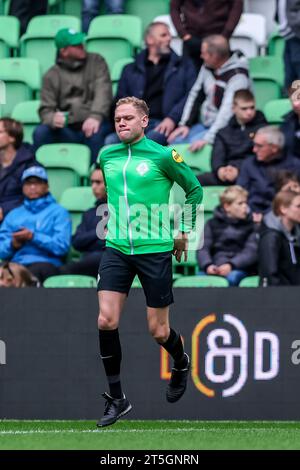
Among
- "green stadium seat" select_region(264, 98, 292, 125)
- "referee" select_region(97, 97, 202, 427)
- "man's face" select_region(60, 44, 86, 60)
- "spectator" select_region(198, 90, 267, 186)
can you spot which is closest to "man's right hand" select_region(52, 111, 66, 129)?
"man's face" select_region(60, 44, 86, 60)

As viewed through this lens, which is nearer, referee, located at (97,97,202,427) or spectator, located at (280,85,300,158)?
referee, located at (97,97,202,427)

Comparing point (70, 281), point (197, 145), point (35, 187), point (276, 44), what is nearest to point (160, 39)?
point (197, 145)

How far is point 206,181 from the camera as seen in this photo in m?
12.6

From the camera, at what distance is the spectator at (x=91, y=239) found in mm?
11844

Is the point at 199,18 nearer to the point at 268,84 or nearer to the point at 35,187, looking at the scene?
the point at 268,84

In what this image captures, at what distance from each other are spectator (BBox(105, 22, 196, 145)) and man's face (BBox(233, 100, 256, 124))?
2.59ft

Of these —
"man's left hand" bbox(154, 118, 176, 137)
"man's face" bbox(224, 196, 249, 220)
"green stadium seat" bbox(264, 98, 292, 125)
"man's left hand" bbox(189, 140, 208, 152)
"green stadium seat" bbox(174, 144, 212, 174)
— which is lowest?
"man's face" bbox(224, 196, 249, 220)

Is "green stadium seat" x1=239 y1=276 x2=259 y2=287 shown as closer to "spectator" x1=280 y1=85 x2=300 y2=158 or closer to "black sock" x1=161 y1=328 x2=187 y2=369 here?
"spectator" x1=280 y1=85 x2=300 y2=158

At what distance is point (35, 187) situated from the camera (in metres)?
12.2

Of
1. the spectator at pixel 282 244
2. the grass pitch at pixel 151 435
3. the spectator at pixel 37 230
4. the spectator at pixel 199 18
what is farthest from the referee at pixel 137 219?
the spectator at pixel 199 18

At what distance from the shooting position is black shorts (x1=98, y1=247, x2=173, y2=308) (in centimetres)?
869

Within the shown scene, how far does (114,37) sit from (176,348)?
6041 millimetres

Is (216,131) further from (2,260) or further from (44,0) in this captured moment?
(44,0)

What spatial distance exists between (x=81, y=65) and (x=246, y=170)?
89.2 inches
